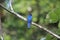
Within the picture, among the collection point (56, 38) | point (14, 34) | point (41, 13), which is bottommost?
point (14, 34)

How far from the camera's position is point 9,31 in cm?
472

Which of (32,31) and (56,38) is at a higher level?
(56,38)

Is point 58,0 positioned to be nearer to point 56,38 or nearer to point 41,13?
point 41,13

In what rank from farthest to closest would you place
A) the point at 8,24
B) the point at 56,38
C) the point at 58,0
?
1. the point at 8,24
2. the point at 58,0
3. the point at 56,38

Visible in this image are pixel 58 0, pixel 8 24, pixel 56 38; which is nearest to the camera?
pixel 56 38

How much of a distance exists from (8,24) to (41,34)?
1.67 feet

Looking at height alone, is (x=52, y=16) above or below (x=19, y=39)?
above

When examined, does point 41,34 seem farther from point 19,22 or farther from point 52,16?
point 52,16

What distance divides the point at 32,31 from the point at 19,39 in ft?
0.79

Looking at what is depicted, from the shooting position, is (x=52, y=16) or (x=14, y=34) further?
(x=14, y=34)

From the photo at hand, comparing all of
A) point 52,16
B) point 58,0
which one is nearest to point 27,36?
point 58,0

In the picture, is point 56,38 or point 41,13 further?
point 41,13

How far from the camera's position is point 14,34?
15.7 ft

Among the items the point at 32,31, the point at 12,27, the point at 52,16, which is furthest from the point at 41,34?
the point at 52,16
